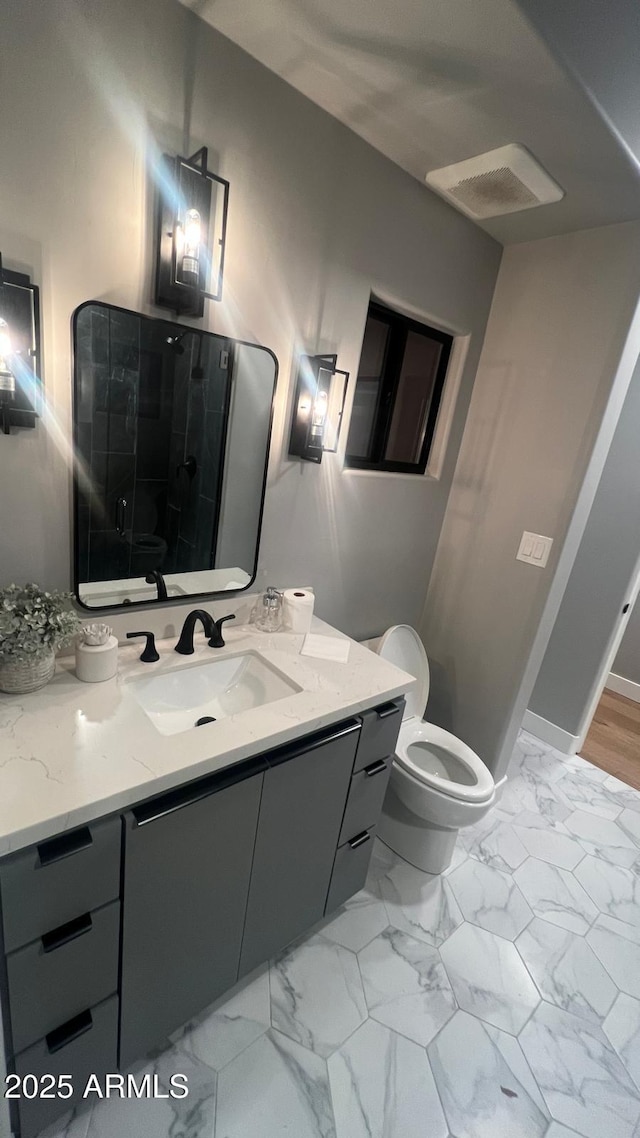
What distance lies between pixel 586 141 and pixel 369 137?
2.01ft

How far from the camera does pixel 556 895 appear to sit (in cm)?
183

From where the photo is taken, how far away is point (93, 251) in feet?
3.53

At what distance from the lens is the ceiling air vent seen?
135cm

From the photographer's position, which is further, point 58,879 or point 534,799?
point 534,799

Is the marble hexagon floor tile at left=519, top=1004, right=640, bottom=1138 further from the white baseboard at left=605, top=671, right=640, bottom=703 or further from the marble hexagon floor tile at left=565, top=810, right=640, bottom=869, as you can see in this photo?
the white baseboard at left=605, top=671, right=640, bottom=703

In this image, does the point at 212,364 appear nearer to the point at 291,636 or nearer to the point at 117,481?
the point at 117,481

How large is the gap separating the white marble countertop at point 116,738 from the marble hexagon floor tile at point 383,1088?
2.99ft

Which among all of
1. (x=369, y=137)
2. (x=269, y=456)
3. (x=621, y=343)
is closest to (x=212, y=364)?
(x=269, y=456)

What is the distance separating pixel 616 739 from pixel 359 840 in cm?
230

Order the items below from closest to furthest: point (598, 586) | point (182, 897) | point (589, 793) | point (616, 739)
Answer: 1. point (182, 897)
2. point (589, 793)
3. point (598, 586)
4. point (616, 739)

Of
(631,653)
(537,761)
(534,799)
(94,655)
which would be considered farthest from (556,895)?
(631,653)

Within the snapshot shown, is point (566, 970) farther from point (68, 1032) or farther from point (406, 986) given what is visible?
point (68, 1032)

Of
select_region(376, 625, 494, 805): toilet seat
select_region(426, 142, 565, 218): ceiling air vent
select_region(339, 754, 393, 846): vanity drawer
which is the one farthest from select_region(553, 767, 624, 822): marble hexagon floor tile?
select_region(426, 142, 565, 218): ceiling air vent

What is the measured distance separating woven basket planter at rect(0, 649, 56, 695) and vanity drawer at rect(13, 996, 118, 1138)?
26.9 inches
